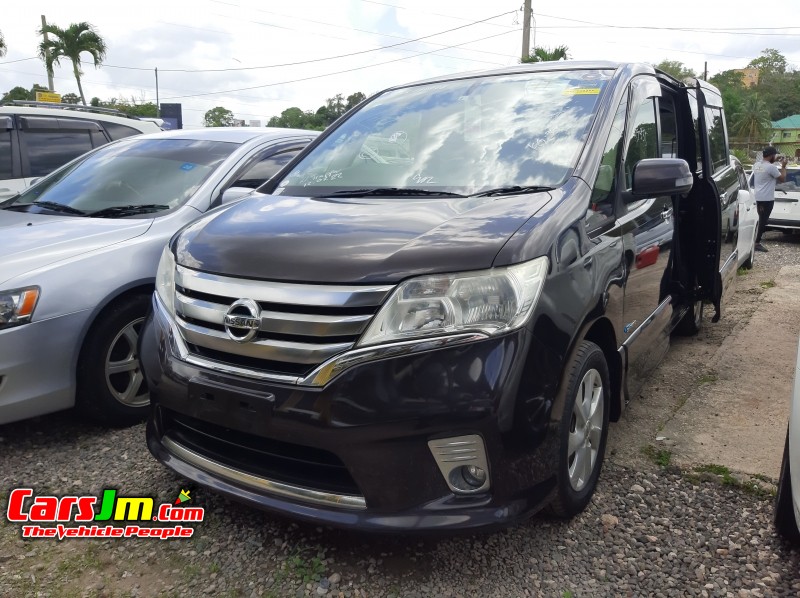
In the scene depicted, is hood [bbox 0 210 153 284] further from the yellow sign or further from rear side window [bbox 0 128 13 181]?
the yellow sign

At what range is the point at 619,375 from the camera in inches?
118

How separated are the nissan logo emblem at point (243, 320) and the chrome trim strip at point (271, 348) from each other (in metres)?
0.02

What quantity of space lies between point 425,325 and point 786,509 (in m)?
1.57

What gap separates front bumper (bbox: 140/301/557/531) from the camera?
6.81 ft

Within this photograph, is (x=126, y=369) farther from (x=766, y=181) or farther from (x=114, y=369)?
(x=766, y=181)

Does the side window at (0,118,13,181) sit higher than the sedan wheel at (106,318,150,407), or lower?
higher

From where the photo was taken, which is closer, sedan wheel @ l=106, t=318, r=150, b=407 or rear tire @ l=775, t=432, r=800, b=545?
rear tire @ l=775, t=432, r=800, b=545

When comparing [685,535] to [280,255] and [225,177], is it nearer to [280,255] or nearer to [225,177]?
[280,255]

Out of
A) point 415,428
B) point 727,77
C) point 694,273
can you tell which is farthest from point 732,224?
point 727,77

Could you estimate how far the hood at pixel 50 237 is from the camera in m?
3.18

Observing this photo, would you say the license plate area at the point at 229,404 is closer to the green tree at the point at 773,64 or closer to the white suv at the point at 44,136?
the white suv at the point at 44,136

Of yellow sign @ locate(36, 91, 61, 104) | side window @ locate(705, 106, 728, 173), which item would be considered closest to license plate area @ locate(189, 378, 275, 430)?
side window @ locate(705, 106, 728, 173)

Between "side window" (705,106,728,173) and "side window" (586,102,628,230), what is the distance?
2002mm

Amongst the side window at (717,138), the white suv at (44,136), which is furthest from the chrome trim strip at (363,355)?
the white suv at (44,136)
